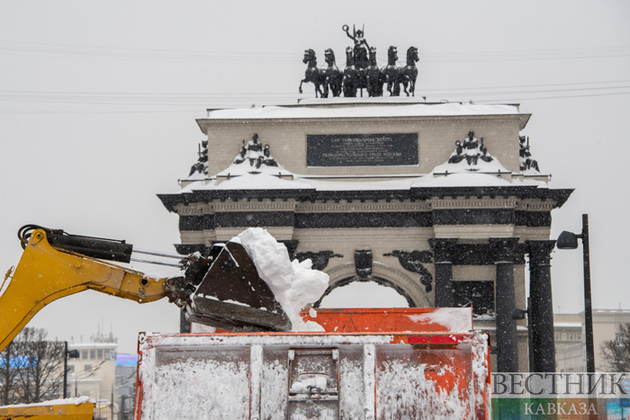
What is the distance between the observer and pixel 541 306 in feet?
97.3

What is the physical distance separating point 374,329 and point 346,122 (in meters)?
21.0

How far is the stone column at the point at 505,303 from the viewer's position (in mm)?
28141

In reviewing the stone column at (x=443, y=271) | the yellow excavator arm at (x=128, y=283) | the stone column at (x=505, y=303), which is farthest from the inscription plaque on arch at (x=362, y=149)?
the yellow excavator arm at (x=128, y=283)

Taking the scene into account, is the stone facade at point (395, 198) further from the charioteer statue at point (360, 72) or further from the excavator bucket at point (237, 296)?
the excavator bucket at point (237, 296)

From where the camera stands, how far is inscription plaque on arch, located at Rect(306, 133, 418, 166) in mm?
30422

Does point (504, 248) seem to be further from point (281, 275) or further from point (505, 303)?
point (281, 275)

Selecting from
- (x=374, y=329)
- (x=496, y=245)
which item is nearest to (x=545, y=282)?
(x=496, y=245)

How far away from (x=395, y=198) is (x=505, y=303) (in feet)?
17.4

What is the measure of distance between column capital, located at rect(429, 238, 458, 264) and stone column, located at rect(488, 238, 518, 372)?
4.52ft

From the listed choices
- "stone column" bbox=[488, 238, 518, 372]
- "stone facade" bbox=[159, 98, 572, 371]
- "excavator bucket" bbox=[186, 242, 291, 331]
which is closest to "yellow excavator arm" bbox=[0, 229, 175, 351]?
"excavator bucket" bbox=[186, 242, 291, 331]

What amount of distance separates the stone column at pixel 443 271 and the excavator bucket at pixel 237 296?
21.6 m

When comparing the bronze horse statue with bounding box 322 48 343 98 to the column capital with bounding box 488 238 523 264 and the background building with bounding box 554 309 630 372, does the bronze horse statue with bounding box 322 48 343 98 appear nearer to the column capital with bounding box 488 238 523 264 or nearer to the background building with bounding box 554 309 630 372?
the column capital with bounding box 488 238 523 264

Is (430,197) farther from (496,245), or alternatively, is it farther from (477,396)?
(477,396)

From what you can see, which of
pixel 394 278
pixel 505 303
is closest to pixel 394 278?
pixel 394 278
